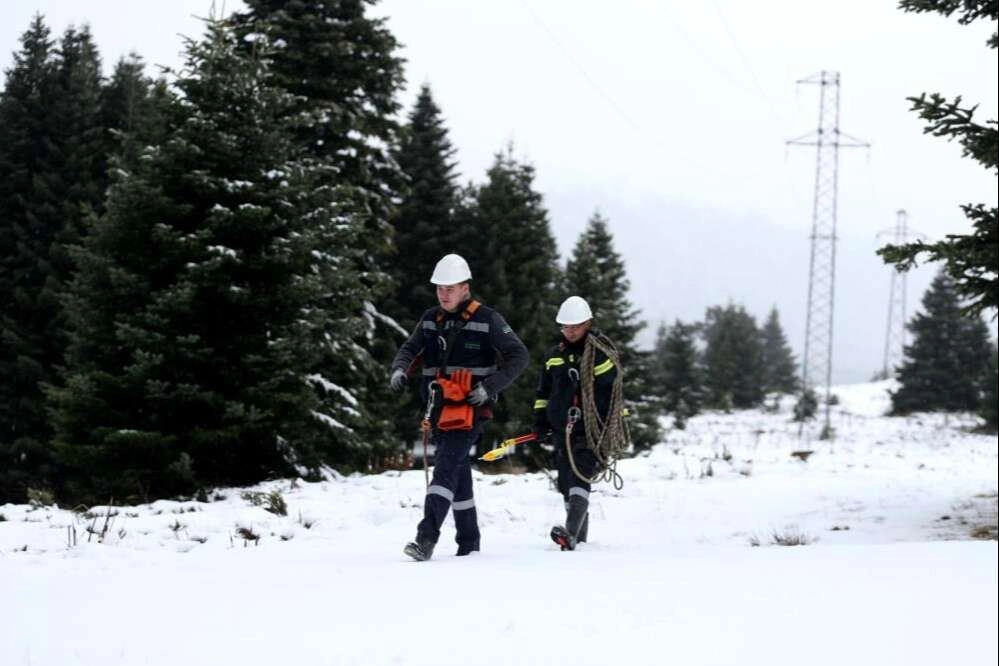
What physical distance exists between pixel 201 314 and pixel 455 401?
21.4ft

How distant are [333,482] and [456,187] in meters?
23.0

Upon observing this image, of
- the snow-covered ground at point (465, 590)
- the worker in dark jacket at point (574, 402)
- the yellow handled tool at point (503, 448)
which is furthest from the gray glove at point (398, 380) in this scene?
the worker in dark jacket at point (574, 402)

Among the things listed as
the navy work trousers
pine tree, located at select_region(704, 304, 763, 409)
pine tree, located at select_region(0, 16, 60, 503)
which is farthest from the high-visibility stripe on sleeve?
pine tree, located at select_region(704, 304, 763, 409)

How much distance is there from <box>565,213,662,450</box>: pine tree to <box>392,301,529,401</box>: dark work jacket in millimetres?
19866

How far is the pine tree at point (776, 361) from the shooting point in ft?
246

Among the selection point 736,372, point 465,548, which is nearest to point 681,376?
point 736,372

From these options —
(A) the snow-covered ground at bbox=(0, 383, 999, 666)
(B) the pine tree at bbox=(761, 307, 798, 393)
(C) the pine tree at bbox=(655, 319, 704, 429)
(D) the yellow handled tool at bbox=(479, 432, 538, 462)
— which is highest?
(B) the pine tree at bbox=(761, 307, 798, 393)

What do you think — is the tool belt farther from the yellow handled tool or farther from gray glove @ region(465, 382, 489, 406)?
the yellow handled tool

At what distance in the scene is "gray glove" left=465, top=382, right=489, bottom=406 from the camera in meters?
6.33

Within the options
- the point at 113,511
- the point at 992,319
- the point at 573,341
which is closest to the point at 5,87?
the point at 113,511

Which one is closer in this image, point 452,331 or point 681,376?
point 452,331

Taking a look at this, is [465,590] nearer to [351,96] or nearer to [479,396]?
[479,396]

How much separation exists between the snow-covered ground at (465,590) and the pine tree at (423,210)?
2053cm

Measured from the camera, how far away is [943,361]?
143 feet
